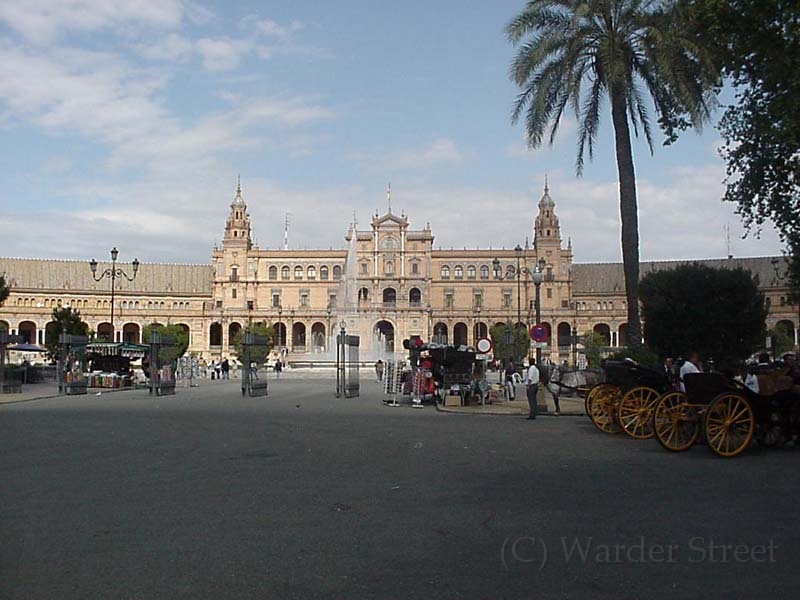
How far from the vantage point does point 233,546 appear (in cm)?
675

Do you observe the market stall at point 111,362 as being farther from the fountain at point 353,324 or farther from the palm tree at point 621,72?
the fountain at point 353,324

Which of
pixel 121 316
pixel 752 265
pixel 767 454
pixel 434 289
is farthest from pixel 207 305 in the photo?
pixel 767 454

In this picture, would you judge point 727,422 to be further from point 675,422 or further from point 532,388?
point 532,388

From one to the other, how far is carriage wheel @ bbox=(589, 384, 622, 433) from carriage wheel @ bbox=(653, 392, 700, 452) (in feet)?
8.37

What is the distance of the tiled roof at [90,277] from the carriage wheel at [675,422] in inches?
4261

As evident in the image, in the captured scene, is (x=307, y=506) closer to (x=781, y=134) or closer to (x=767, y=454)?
(x=767, y=454)

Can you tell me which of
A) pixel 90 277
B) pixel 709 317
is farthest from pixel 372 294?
pixel 709 317

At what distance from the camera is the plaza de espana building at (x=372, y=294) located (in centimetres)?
10638

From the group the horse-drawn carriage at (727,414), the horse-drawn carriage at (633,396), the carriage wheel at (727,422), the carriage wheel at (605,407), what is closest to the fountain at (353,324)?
the carriage wheel at (605,407)

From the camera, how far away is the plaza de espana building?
106375mm

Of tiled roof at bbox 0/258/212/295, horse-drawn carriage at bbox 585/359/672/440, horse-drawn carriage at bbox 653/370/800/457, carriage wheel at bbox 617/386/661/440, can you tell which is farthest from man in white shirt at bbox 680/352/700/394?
tiled roof at bbox 0/258/212/295

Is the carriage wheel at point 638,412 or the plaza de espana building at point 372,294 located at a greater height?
the plaza de espana building at point 372,294

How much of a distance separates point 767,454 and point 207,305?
10646 centimetres

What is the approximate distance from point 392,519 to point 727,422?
621 cm
